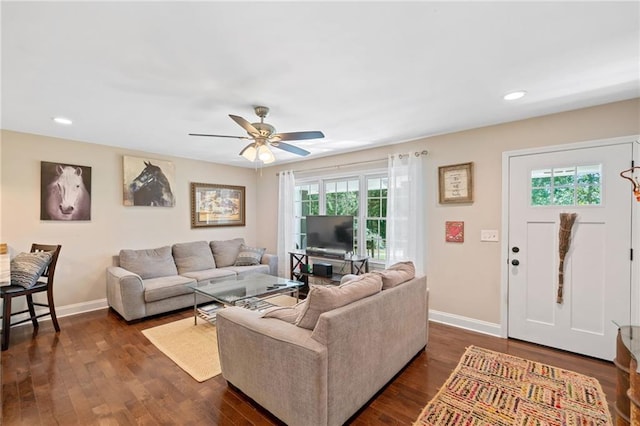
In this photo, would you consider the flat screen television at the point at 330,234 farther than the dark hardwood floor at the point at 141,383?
Yes

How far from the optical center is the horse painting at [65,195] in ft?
12.2

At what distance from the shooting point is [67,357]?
275 cm

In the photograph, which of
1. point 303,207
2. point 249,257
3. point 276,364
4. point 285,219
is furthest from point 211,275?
point 276,364

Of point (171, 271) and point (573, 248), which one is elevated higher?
point (573, 248)

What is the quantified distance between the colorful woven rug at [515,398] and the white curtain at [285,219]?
3517mm

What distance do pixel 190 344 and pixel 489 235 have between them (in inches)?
140

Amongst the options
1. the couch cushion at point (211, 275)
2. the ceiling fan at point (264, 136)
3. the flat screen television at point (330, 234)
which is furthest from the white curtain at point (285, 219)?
the ceiling fan at point (264, 136)

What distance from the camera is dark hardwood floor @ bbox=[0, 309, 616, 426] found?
1.96 m

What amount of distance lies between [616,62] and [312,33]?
2.14 m

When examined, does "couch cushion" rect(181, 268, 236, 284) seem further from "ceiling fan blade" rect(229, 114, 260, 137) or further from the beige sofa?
"ceiling fan blade" rect(229, 114, 260, 137)

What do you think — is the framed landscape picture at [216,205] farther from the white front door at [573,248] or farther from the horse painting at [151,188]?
the white front door at [573,248]

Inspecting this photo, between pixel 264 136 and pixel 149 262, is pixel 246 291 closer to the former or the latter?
pixel 149 262

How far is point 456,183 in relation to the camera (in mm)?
3539

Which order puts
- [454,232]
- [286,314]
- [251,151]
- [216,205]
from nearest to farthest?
1. [286,314]
2. [251,151]
3. [454,232]
4. [216,205]
